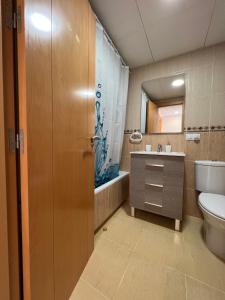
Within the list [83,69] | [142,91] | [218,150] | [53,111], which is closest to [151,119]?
[142,91]

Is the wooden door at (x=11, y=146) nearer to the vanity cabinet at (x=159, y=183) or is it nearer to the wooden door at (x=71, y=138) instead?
the wooden door at (x=71, y=138)

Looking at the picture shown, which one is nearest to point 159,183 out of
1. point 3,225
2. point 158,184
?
point 158,184

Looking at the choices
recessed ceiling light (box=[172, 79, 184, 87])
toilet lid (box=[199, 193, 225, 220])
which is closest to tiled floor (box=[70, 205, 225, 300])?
toilet lid (box=[199, 193, 225, 220])

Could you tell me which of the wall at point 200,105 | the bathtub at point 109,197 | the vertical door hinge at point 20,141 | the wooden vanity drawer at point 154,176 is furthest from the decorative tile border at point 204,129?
the vertical door hinge at point 20,141

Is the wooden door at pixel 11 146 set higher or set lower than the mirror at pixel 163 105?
lower

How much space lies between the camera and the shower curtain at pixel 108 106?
1419 mm

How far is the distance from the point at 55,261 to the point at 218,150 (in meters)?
1.79

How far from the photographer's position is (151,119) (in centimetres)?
192

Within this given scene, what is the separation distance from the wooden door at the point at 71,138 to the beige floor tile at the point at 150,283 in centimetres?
34

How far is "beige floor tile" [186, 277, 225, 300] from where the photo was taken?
844mm

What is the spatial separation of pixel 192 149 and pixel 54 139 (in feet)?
5.24

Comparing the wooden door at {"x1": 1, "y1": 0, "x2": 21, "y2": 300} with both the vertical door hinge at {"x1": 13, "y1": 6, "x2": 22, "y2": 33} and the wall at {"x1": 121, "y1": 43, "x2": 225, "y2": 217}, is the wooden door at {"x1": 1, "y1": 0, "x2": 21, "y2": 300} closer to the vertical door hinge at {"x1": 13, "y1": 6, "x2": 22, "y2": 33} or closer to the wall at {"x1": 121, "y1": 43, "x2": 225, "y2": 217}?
the vertical door hinge at {"x1": 13, "y1": 6, "x2": 22, "y2": 33}

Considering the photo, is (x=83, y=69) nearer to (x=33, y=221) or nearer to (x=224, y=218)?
(x=33, y=221)

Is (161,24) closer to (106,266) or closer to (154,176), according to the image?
(154,176)
